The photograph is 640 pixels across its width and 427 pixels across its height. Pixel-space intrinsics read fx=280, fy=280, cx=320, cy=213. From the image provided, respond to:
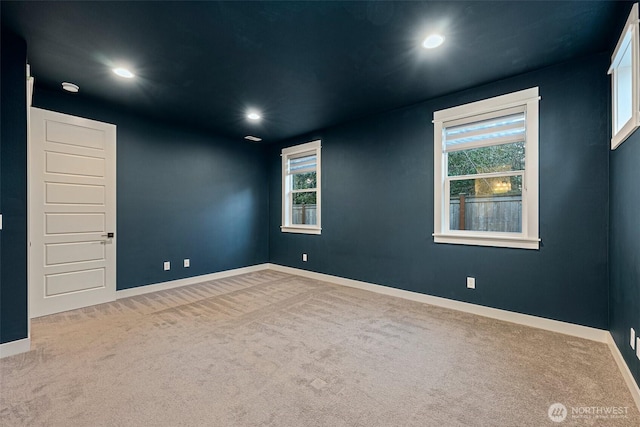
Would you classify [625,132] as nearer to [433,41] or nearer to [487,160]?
[487,160]

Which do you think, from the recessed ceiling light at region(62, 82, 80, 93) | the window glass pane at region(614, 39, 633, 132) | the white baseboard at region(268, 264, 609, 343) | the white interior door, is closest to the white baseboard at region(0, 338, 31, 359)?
the white interior door

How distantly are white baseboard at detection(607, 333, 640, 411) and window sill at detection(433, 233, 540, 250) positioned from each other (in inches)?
37.0

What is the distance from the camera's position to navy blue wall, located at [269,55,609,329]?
8.63 ft

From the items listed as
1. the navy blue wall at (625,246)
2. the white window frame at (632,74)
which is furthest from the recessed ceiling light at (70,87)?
the navy blue wall at (625,246)

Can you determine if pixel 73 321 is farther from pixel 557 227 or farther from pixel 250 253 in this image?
pixel 557 227

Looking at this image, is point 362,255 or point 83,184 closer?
point 83,184

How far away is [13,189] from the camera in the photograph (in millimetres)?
2357

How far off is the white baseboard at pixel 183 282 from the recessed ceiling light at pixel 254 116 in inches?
109

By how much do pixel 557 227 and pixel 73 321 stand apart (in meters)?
5.19

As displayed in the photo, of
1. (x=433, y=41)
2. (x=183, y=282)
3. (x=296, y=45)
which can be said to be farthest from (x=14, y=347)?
(x=433, y=41)

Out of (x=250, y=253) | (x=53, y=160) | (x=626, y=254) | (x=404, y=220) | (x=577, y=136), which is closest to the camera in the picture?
(x=626, y=254)

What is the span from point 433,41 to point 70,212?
14.6 ft

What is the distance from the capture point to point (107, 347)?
248 centimetres

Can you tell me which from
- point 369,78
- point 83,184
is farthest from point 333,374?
point 83,184
